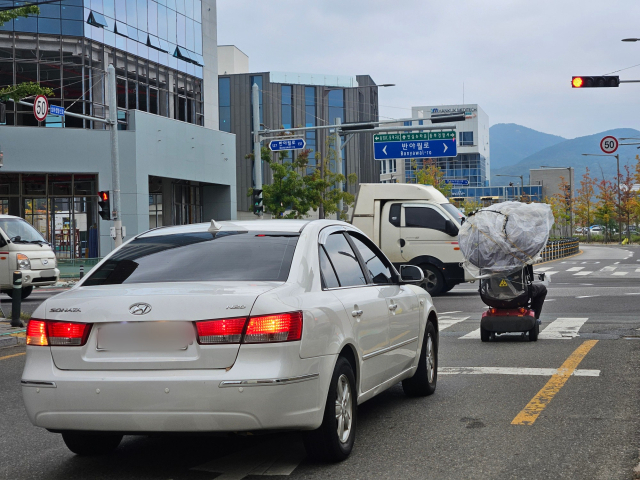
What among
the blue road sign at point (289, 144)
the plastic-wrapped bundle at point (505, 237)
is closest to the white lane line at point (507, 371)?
the plastic-wrapped bundle at point (505, 237)

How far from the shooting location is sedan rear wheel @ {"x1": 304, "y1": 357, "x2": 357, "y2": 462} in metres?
5.04

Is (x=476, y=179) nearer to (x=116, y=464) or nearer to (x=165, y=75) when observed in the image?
(x=165, y=75)

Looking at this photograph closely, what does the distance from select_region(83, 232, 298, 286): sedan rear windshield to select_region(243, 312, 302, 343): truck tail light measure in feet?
1.45

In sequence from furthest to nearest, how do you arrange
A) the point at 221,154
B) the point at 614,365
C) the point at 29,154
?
the point at 221,154 → the point at 29,154 → the point at 614,365

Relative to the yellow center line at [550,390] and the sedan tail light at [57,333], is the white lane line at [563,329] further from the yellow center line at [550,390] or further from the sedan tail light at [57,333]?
the sedan tail light at [57,333]

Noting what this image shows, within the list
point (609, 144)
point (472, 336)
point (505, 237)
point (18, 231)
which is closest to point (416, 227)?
point (472, 336)

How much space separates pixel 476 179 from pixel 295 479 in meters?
137

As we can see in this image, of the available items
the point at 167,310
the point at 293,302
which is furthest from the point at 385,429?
the point at 167,310

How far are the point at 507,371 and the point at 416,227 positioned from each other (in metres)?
11.4

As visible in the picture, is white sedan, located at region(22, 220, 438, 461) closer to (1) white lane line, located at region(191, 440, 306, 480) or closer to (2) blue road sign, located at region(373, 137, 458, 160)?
(1) white lane line, located at region(191, 440, 306, 480)

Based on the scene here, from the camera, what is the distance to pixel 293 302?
4.83 meters

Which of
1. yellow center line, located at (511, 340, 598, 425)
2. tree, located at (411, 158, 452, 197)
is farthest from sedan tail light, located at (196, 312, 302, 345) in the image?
tree, located at (411, 158, 452, 197)

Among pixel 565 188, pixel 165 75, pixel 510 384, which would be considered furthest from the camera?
pixel 565 188

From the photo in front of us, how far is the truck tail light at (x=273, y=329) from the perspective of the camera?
463cm
